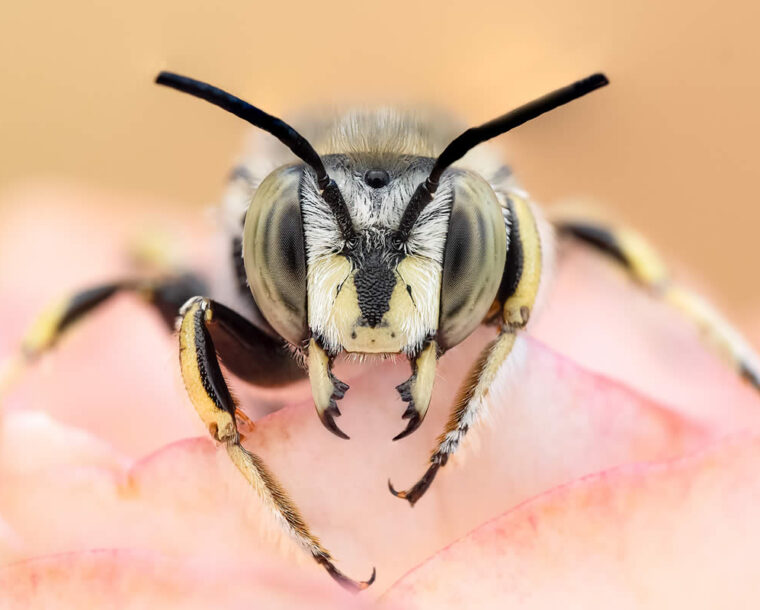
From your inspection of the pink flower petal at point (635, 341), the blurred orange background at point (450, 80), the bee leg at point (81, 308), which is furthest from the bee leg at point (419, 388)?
the blurred orange background at point (450, 80)

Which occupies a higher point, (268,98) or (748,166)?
(268,98)

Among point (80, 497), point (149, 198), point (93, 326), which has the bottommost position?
point (149, 198)

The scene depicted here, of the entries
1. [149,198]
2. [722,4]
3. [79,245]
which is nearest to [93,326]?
[79,245]

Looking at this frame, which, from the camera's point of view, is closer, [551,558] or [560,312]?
[551,558]

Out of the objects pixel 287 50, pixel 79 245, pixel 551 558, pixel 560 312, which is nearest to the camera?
pixel 551 558

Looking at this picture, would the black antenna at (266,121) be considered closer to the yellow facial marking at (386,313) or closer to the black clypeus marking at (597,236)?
the yellow facial marking at (386,313)

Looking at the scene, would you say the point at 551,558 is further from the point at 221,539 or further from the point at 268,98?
the point at 268,98

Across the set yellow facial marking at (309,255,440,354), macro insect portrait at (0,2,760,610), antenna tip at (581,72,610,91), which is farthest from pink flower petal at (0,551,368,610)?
antenna tip at (581,72,610,91)
